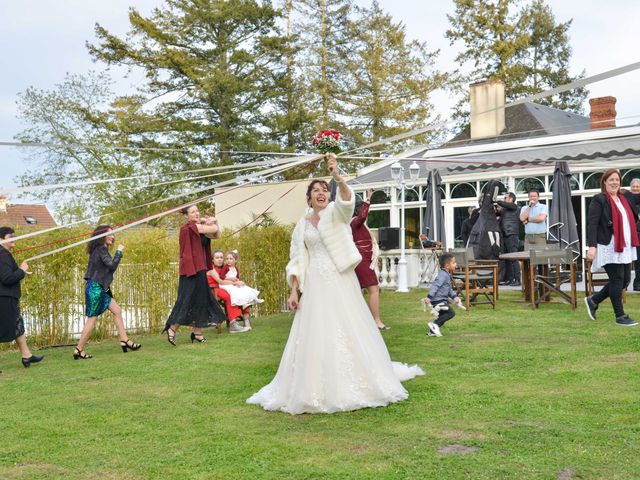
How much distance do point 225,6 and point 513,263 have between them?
72.3ft

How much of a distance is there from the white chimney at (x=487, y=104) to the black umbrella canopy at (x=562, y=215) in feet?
40.2

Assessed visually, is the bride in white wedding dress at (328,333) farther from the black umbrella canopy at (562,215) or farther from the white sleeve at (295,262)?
the black umbrella canopy at (562,215)

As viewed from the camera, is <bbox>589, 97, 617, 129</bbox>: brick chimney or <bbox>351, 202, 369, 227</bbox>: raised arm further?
<bbox>589, 97, 617, 129</bbox>: brick chimney

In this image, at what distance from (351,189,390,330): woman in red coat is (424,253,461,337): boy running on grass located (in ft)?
3.15

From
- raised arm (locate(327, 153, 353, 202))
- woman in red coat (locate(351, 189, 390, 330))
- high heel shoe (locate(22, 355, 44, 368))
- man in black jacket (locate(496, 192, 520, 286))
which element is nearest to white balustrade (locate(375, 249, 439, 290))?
man in black jacket (locate(496, 192, 520, 286))

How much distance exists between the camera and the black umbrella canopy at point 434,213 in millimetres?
16953

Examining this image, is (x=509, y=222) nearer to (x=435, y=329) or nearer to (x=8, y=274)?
(x=435, y=329)

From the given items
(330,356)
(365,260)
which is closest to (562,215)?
(365,260)

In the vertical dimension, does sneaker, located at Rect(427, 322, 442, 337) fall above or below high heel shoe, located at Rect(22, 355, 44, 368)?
above

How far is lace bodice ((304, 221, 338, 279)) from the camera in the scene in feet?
20.2

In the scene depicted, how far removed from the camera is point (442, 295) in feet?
31.2

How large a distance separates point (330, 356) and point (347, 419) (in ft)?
2.00

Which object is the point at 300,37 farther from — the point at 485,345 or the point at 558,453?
the point at 558,453

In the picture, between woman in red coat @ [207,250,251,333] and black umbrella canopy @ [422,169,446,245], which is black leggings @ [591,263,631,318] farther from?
black umbrella canopy @ [422,169,446,245]
